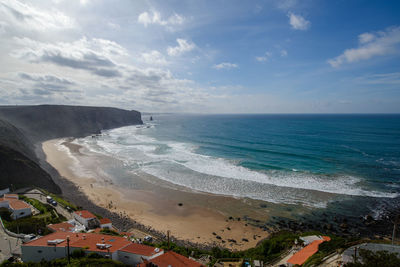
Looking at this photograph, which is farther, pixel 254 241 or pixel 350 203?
pixel 350 203

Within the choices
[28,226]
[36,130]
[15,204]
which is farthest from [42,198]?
[36,130]

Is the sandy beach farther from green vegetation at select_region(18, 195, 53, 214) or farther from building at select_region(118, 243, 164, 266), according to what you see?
building at select_region(118, 243, 164, 266)

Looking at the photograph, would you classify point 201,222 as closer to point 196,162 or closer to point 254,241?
point 254,241

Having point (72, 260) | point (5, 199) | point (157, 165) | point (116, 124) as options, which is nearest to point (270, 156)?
point (157, 165)

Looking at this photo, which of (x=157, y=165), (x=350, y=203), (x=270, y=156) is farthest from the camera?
(x=270, y=156)

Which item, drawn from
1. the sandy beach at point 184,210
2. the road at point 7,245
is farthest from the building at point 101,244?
the sandy beach at point 184,210

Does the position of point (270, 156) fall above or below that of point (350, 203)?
above

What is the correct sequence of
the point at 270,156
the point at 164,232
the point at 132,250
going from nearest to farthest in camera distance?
the point at 132,250, the point at 164,232, the point at 270,156
